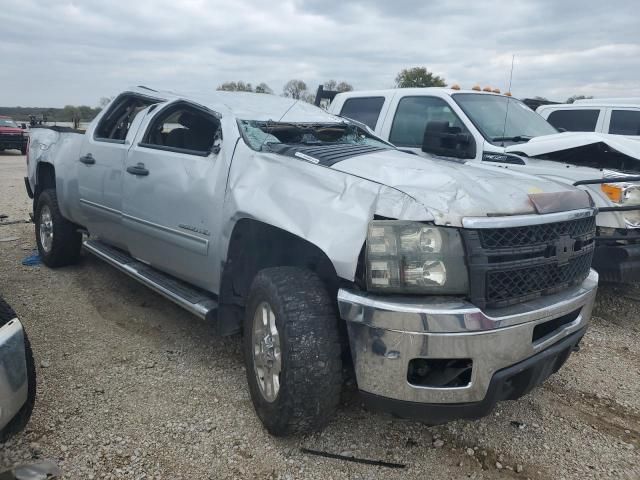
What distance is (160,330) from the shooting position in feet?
13.6

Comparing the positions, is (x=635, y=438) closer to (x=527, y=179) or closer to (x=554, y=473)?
(x=554, y=473)

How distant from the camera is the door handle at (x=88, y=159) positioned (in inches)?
182

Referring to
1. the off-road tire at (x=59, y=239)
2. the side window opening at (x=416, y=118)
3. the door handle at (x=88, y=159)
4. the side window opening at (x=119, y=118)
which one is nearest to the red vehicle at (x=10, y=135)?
the off-road tire at (x=59, y=239)

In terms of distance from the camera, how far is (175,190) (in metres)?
3.53

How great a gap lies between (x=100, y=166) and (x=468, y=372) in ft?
11.4

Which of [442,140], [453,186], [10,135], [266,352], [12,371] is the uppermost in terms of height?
[442,140]

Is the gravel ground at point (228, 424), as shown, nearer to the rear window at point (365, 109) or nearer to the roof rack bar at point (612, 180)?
the roof rack bar at point (612, 180)

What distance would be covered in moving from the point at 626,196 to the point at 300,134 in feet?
8.60

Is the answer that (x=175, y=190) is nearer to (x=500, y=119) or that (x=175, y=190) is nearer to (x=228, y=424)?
(x=228, y=424)

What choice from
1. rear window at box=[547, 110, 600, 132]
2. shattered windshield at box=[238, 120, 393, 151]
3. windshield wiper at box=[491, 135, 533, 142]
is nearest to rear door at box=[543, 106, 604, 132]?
rear window at box=[547, 110, 600, 132]

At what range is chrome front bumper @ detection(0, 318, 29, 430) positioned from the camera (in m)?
2.21

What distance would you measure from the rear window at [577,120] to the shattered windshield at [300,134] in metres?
4.83

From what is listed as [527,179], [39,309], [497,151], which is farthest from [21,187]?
[527,179]

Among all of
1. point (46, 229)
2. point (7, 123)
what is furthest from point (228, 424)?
point (7, 123)
